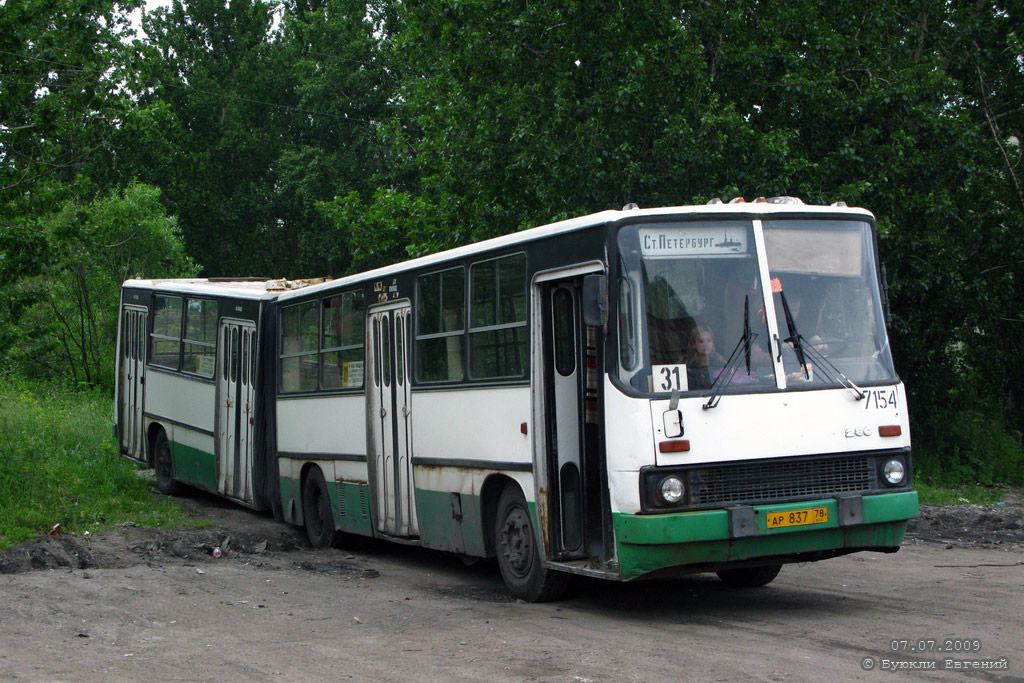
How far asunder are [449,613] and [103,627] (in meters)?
2.46

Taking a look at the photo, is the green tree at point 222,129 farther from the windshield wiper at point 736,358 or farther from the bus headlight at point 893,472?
the bus headlight at point 893,472

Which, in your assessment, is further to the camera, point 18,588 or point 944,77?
point 944,77

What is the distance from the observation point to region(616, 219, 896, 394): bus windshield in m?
8.27

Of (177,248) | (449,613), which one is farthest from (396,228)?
(449,613)

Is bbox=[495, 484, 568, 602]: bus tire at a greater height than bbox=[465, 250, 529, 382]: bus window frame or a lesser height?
lesser

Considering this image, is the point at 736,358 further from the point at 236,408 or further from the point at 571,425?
the point at 236,408

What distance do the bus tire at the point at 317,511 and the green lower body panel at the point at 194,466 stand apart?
115 inches

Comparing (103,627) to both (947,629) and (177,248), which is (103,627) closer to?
(947,629)

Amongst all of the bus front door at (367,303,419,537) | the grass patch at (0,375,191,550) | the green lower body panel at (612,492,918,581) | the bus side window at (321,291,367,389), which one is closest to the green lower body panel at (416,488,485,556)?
the bus front door at (367,303,419,537)

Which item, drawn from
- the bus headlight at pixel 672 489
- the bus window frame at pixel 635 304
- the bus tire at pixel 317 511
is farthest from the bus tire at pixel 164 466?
the bus headlight at pixel 672 489

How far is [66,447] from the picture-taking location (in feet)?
64.3

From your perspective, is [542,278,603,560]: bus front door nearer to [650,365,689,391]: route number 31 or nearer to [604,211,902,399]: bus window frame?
[604,211,902,399]: bus window frame

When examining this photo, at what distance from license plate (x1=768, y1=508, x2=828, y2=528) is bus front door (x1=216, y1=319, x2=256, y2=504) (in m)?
8.66

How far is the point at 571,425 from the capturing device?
9109 mm
